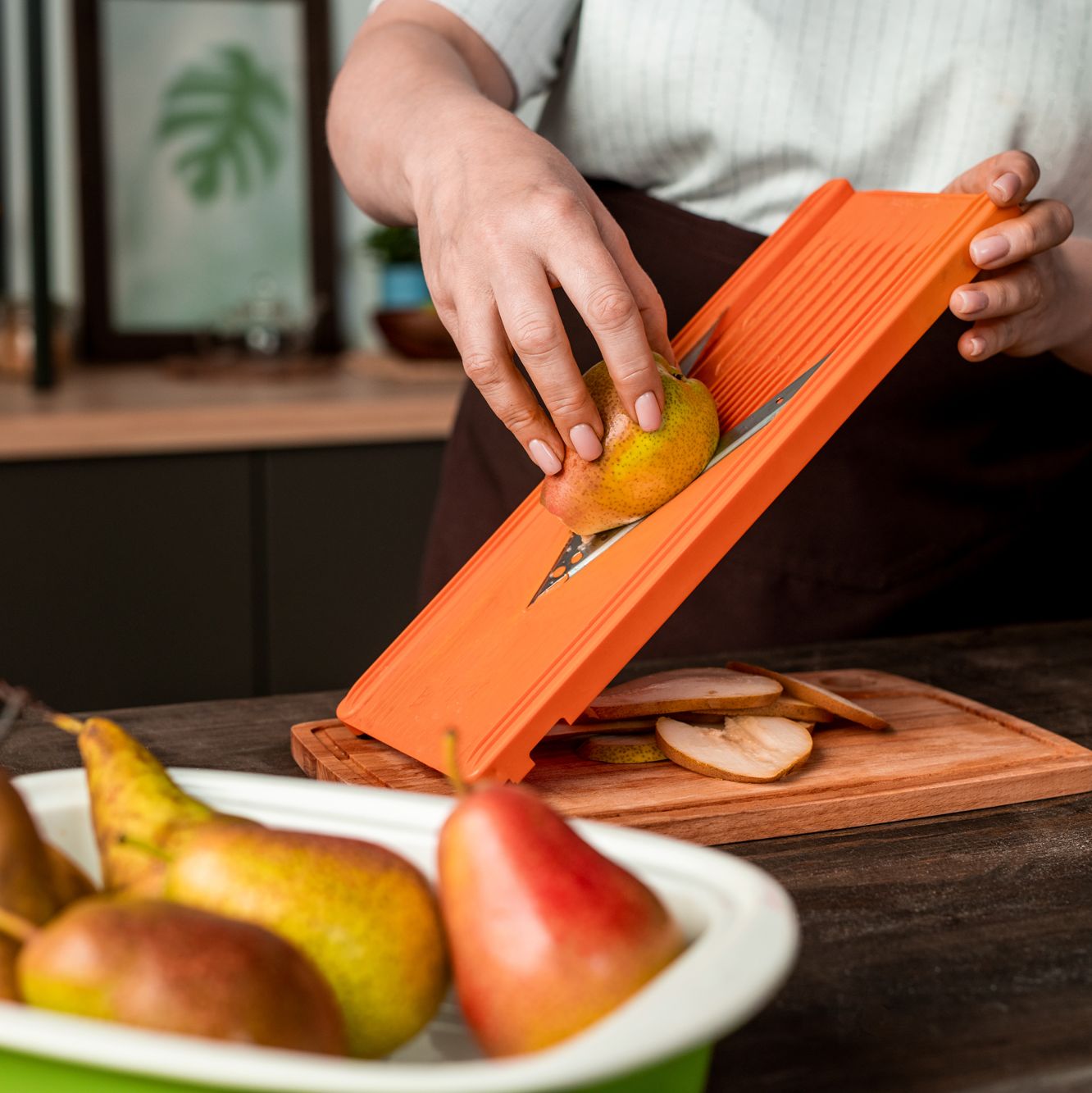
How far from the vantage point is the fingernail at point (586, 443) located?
0.75 m

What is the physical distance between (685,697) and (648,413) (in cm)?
15

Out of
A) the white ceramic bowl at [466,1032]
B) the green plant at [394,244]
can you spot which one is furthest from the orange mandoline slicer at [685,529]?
the green plant at [394,244]

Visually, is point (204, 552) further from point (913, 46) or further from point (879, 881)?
point (879, 881)

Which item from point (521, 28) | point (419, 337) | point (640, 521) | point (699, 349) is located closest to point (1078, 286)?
point (699, 349)

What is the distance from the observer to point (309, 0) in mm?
2480

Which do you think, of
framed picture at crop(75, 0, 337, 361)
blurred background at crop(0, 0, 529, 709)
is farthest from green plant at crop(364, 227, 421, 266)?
framed picture at crop(75, 0, 337, 361)

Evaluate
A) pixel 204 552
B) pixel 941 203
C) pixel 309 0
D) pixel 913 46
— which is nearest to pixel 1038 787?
pixel 941 203

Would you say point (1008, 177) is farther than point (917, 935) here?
Yes

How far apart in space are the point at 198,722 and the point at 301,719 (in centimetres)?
6

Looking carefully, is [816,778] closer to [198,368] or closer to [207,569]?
[207,569]

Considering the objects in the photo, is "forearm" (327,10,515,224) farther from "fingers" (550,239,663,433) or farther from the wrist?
"fingers" (550,239,663,433)

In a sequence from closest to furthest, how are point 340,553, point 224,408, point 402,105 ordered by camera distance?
1. point 402,105
2. point 224,408
3. point 340,553

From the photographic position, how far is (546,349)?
A: 0.74 metres

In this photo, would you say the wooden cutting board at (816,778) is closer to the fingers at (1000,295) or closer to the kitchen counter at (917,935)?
the kitchen counter at (917,935)
